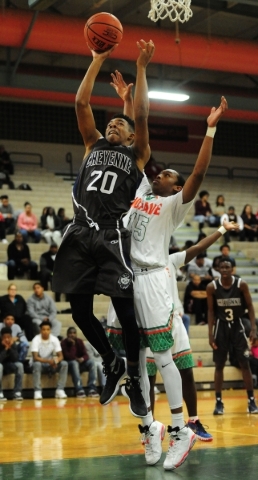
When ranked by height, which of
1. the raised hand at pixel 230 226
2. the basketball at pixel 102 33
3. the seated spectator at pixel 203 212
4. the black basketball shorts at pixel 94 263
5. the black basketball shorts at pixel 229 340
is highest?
the seated spectator at pixel 203 212

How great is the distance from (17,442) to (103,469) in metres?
1.93

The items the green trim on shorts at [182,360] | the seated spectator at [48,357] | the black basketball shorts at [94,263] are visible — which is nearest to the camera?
the black basketball shorts at [94,263]

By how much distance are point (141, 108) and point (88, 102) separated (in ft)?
1.35

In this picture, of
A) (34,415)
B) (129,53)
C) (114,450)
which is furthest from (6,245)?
(114,450)

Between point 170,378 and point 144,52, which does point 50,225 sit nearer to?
point 144,52

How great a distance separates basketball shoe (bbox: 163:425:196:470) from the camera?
222 inches

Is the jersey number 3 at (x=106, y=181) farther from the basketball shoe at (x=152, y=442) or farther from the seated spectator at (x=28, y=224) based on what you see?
the seated spectator at (x=28, y=224)

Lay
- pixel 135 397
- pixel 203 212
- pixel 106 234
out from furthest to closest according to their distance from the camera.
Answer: pixel 203 212 < pixel 135 397 < pixel 106 234

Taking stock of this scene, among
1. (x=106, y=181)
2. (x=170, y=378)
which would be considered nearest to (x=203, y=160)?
(x=106, y=181)

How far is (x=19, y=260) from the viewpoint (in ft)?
56.0

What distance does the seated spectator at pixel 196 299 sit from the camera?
1685cm

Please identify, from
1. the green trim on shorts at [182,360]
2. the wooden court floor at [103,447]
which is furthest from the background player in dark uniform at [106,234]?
the green trim on shorts at [182,360]

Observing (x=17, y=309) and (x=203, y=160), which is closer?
(x=203, y=160)

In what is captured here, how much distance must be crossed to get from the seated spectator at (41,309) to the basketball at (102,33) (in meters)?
9.52
